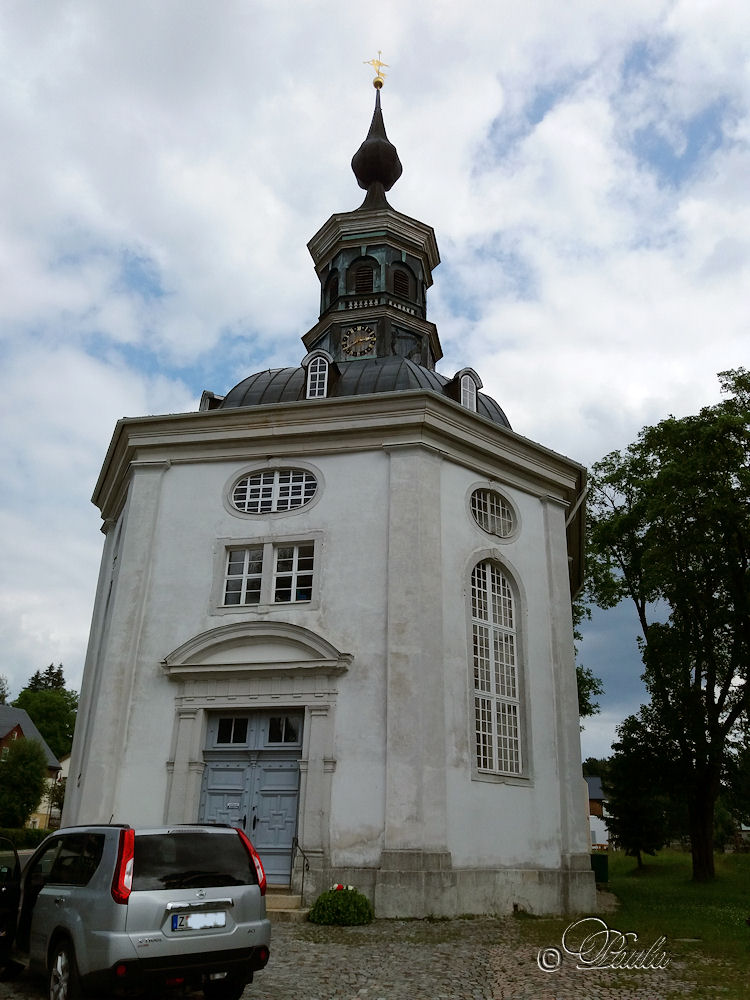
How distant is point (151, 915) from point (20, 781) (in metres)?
49.1

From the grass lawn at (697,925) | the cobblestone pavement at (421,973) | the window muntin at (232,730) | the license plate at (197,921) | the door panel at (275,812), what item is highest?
the window muntin at (232,730)

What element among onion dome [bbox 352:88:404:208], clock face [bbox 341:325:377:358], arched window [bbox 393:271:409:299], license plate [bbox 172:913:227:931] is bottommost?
license plate [bbox 172:913:227:931]

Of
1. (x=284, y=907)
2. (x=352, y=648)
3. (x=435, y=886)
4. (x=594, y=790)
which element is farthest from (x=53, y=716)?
(x=435, y=886)

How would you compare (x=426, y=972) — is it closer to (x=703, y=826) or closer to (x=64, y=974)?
(x=64, y=974)

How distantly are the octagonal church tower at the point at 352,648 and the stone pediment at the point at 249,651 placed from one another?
4cm

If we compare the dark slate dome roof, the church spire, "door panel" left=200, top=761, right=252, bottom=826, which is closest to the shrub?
"door panel" left=200, top=761, right=252, bottom=826

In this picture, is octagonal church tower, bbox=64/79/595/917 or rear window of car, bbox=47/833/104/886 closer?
rear window of car, bbox=47/833/104/886

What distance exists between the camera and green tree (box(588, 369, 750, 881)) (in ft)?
68.6

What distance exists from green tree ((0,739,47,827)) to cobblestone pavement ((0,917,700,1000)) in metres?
43.8

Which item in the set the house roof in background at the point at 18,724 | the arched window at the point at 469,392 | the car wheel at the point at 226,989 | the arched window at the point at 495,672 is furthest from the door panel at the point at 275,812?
the house roof in background at the point at 18,724

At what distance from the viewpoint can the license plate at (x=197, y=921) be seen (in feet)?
22.3

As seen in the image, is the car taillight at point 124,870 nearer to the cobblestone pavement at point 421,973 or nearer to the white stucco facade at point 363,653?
the cobblestone pavement at point 421,973

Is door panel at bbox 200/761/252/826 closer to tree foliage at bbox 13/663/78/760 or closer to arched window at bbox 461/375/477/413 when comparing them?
arched window at bbox 461/375/477/413

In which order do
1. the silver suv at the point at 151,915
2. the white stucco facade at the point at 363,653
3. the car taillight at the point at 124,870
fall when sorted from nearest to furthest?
the silver suv at the point at 151,915
the car taillight at the point at 124,870
the white stucco facade at the point at 363,653
